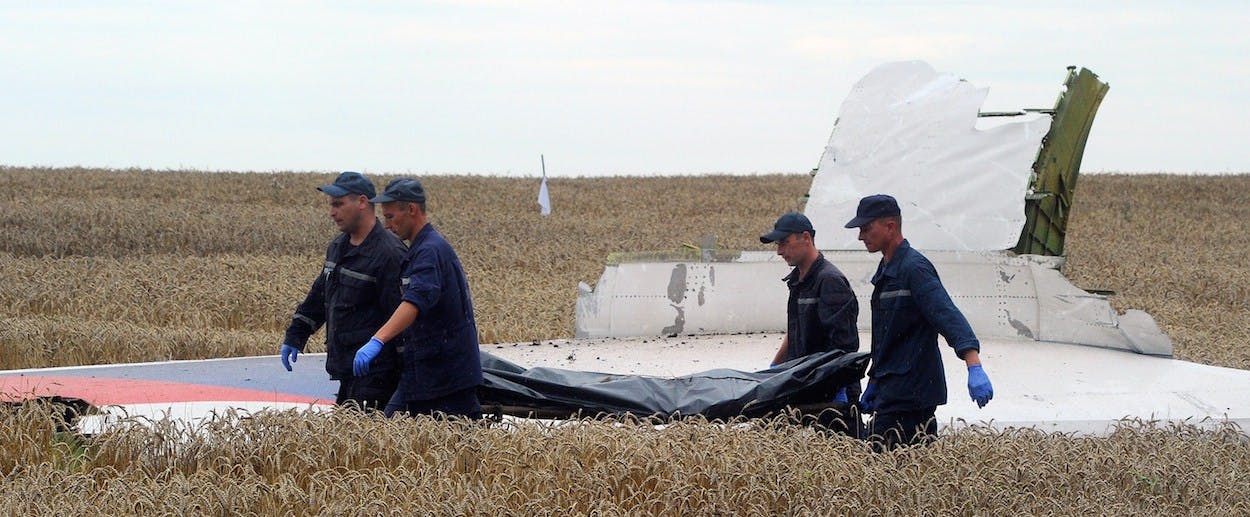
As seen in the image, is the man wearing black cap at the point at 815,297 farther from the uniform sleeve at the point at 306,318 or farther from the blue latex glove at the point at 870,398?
the uniform sleeve at the point at 306,318

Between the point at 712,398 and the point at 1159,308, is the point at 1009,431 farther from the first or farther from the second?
the point at 1159,308

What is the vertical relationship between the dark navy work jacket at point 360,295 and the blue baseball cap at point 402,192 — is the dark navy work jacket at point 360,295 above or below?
below

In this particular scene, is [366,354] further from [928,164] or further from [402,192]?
[928,164]

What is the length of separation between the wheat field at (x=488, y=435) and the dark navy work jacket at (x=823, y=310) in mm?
636

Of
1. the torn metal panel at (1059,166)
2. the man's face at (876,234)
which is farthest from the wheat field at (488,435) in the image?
the torn metal panel at (1059,166)

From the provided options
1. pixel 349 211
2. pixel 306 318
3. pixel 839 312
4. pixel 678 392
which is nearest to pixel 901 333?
pixel 839 312

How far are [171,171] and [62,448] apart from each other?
36.2 meters

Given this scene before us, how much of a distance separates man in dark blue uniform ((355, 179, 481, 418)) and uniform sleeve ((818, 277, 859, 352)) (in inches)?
71.5

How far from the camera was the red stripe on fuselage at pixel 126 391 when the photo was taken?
7.51 meters

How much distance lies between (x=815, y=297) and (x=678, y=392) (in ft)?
2.89

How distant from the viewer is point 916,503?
5547 millimetres

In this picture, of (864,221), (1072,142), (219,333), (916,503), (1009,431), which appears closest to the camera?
(916,503)

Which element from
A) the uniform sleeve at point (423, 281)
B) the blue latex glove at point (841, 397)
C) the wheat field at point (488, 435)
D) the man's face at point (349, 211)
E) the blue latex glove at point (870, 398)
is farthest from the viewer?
the blue latex glove at point (841, 397)

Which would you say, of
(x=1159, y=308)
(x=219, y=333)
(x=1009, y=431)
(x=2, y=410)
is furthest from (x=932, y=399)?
(x=1159, y=308)
